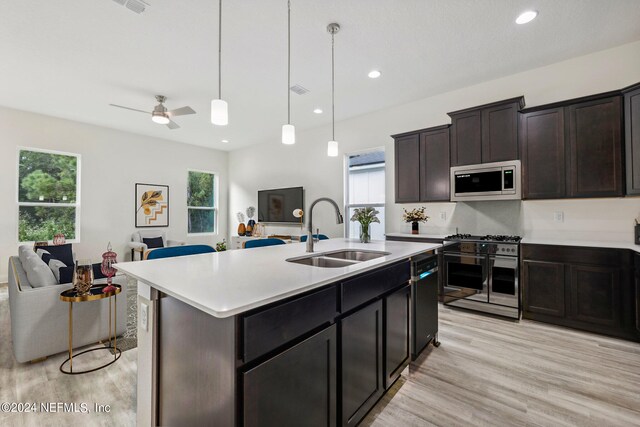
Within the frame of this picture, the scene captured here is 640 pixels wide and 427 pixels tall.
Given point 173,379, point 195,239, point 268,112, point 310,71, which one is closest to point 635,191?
point 310,71

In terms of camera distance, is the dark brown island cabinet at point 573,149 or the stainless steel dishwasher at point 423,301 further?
the dark brown island cabinet at point 573,149

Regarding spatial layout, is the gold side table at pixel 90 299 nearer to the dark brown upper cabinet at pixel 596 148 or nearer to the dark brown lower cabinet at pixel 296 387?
the dark brown lower cabinet at pixel 296 387

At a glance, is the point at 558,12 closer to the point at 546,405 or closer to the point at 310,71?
the point at 310,71

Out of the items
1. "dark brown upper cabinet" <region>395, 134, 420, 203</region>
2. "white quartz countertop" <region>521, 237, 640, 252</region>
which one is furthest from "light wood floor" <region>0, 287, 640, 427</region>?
"dark brown upper cabinet" <region>395, 134, 420, 203</region>

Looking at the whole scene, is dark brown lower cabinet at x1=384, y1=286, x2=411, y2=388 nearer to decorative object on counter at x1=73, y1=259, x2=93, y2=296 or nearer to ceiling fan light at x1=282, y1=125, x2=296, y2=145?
ceiling fan light at x1=282, y1=125, x2=296, y2=145

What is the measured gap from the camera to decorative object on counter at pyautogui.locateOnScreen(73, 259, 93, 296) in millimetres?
2160

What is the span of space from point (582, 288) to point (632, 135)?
1.53m

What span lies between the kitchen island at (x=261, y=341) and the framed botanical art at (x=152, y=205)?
5.52 meters

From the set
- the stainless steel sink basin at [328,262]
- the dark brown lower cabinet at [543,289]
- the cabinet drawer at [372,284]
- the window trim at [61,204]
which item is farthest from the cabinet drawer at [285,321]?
the window trim at [61,204]

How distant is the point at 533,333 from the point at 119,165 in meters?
7.53

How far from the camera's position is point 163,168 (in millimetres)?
6723

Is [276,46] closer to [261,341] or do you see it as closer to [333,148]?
[333,148]

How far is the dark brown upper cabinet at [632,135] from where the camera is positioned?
2623 millimetres

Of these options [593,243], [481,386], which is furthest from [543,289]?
[481,386]
